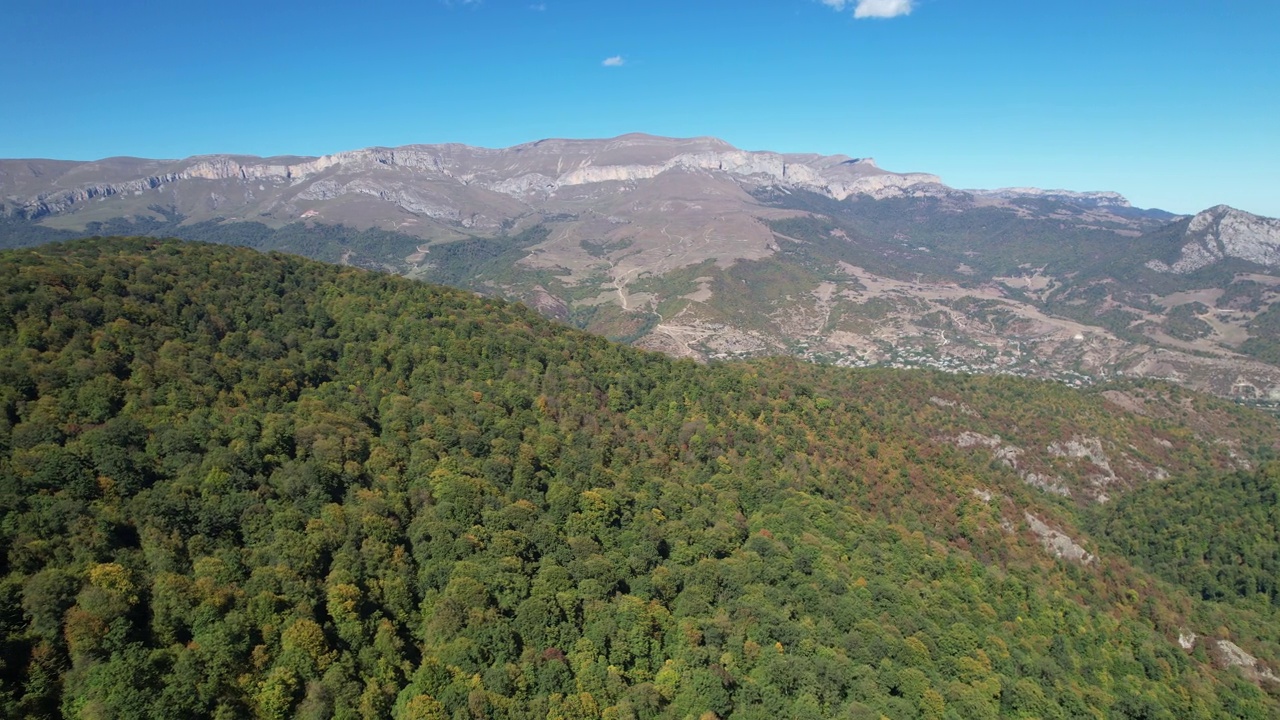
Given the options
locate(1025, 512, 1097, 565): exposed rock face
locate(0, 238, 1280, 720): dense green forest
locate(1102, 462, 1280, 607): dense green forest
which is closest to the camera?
locate(0, 238, 1280, 720): dense green forest

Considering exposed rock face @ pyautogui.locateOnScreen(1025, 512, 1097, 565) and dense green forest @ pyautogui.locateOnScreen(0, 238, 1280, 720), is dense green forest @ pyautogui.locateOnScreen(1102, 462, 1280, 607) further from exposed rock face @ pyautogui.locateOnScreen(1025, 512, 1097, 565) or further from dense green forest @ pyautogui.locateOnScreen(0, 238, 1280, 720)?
exposed rock face @ pyautogui.locateOnScreen(1025, 512, 1097, 565)

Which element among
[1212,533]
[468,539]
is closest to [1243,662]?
[1212,533]

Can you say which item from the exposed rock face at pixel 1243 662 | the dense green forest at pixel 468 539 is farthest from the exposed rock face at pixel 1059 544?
the exposed rock face at pixel 1243 662

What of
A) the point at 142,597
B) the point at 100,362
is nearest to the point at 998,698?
the point at 142,597

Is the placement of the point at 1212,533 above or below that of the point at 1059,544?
below

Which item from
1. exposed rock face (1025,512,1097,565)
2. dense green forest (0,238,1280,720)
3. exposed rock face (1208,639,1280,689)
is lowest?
exposed rock face (1208,639,1280,689)

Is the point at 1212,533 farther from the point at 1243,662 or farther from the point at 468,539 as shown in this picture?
the point at 468,539

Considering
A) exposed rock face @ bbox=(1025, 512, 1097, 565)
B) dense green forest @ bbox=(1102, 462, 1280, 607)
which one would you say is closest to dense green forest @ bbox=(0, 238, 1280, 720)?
dense green forest @ bbox=(1102, 462, 1280, 607)

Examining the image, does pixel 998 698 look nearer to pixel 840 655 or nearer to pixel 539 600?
pixel 840 655
